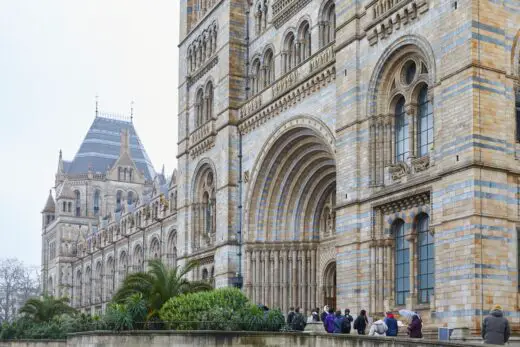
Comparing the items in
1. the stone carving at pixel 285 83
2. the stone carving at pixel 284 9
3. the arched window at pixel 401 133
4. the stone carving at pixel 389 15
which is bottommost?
the arched window at pixel 401 133

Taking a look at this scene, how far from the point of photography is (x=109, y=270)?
3056 inches

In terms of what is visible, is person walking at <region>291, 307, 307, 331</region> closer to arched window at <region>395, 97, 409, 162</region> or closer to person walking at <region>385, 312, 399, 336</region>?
person walking at <region>385, 312, 399, 336</region>

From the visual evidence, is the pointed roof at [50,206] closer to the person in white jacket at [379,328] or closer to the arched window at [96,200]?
the arched window at [96,200]

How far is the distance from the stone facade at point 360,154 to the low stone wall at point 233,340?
3.73 metres

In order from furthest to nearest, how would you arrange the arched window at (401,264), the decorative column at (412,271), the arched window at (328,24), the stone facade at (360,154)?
A: 1. the arched window at (328,24)
2. the arched window at (401,264)
3. the decorative column at (412,271)
4. the stone facade at (360,154)

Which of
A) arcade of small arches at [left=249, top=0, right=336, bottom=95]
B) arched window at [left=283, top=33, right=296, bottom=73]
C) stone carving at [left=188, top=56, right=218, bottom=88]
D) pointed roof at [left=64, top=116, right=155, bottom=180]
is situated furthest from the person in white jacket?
pointed roof at [left=64, top=116, right=155, bottom=180]

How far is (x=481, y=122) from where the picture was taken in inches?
920

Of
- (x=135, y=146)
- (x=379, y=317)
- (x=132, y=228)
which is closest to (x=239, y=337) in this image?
(x=379, y=317)

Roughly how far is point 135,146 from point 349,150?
241ft

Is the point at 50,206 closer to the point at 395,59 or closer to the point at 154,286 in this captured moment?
the point at 154,286

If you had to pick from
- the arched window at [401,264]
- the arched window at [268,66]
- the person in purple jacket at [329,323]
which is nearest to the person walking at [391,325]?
the person in purple jacket at [329,323]

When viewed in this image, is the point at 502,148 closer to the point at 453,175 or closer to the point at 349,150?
the point at 453,175

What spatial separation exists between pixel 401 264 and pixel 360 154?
13.0 feet

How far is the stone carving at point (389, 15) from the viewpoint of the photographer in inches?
1038
